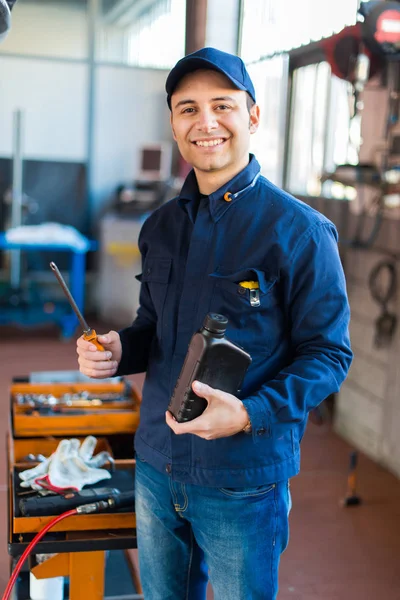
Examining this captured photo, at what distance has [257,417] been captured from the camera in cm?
125

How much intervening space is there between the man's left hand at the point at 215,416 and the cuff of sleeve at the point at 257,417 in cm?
1

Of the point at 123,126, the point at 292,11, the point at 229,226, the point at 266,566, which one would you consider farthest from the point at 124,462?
the point at 123,126

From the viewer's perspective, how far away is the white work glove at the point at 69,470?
6.03ft

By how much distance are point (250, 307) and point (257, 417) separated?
0.70 feet

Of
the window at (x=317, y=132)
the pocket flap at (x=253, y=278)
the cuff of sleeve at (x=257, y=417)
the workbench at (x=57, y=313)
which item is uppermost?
the window at (x=317, y=132)

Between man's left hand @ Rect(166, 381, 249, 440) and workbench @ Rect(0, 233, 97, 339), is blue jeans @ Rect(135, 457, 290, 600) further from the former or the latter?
workbench @ Rect(0, 233, 97, 339)

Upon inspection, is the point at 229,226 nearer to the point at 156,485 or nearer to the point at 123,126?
the point at 156,485

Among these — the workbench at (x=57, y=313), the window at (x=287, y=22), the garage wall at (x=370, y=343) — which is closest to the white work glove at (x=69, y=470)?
the garage wall at (x=370, y=343)

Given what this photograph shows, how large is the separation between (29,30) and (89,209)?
1.77 metres

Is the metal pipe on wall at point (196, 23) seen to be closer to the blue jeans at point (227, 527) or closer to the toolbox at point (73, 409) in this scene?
the toolbox at point (73, 409)

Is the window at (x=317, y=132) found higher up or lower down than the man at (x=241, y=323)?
higher up

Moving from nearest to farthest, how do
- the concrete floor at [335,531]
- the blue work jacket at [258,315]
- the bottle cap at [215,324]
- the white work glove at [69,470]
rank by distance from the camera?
1. the bottle cap at [215,324]
2. the blue work jacket at [258,315]
3. the white work glove at [69,470]
4. the concrete floor at [335,531]

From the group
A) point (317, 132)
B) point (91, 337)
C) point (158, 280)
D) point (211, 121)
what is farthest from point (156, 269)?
point (317, 132)

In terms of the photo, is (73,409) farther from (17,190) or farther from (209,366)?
(17,190)
